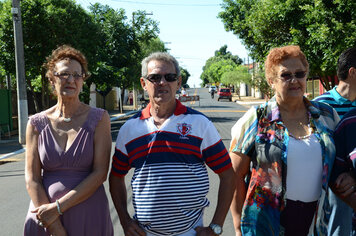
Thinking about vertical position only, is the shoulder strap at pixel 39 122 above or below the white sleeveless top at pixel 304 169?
above

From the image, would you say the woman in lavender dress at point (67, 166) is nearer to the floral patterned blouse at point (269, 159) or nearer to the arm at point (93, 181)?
the arm at point (93, 181)

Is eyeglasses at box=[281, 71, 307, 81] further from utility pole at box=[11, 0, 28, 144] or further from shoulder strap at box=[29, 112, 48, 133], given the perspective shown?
utility pole at box=[11, 0, 28, 144]

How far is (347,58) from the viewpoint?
2.94 metres

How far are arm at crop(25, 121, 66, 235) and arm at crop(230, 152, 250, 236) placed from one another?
1088 millimetres

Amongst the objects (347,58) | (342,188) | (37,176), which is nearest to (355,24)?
(347,58)

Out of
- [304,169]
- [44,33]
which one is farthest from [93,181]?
[44,33]

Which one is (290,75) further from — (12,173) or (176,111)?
(12,173)

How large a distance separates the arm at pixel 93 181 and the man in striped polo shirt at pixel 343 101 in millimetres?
1696

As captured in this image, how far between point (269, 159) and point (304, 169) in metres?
0.21

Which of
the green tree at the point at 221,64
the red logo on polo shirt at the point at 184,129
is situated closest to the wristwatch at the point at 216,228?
the red logo on polo shirt at the point at 184,129

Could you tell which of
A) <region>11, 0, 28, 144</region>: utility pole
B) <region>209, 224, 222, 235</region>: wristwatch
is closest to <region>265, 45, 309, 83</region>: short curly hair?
<region>209, 224, 222, 235</region>: wristwatch

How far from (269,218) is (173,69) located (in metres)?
1.05

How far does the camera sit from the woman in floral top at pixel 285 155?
231 centimetres

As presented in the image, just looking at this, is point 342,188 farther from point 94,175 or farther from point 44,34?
point 44,34
